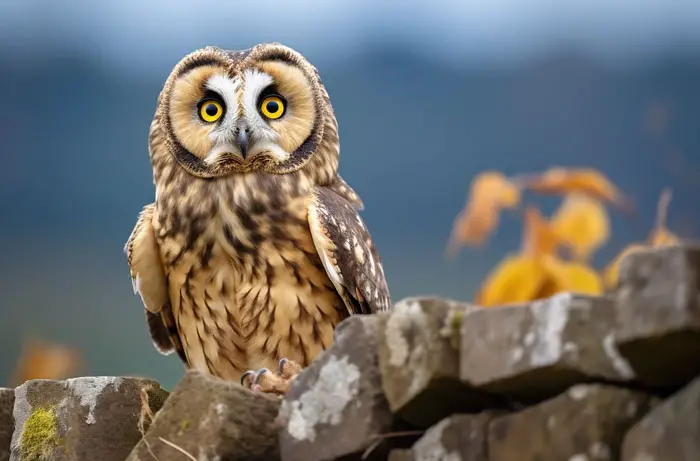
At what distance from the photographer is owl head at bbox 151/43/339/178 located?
2.25m

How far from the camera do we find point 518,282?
189 centimetres

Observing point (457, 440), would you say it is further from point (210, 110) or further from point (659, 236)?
point (210, 110)

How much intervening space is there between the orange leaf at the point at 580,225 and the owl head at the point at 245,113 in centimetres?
58

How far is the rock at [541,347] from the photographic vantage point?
112cm

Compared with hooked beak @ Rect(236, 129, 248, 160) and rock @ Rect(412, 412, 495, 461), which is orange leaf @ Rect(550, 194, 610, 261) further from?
rock @ Rect(412, 412, 495, 461)

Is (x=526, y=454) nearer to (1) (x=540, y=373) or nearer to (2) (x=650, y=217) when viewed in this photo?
(1) (x=540, y=373)

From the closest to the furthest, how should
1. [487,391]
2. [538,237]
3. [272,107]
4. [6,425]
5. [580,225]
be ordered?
[487,391]
[6,425]
[538,237]
[580,225]
[272,107]

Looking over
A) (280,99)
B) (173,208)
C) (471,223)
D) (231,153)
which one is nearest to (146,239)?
(173,208)

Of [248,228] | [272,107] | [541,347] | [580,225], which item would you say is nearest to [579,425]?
[541,347]

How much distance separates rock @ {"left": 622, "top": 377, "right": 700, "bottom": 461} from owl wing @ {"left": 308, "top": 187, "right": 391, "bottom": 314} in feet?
3.78

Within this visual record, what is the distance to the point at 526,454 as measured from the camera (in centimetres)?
116

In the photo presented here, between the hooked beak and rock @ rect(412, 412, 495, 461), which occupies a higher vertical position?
the hooked beak

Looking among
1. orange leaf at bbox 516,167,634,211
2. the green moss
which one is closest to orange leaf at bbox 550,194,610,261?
orange leaf at bbox 516,167,634,211

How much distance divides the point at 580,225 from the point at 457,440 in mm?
957
